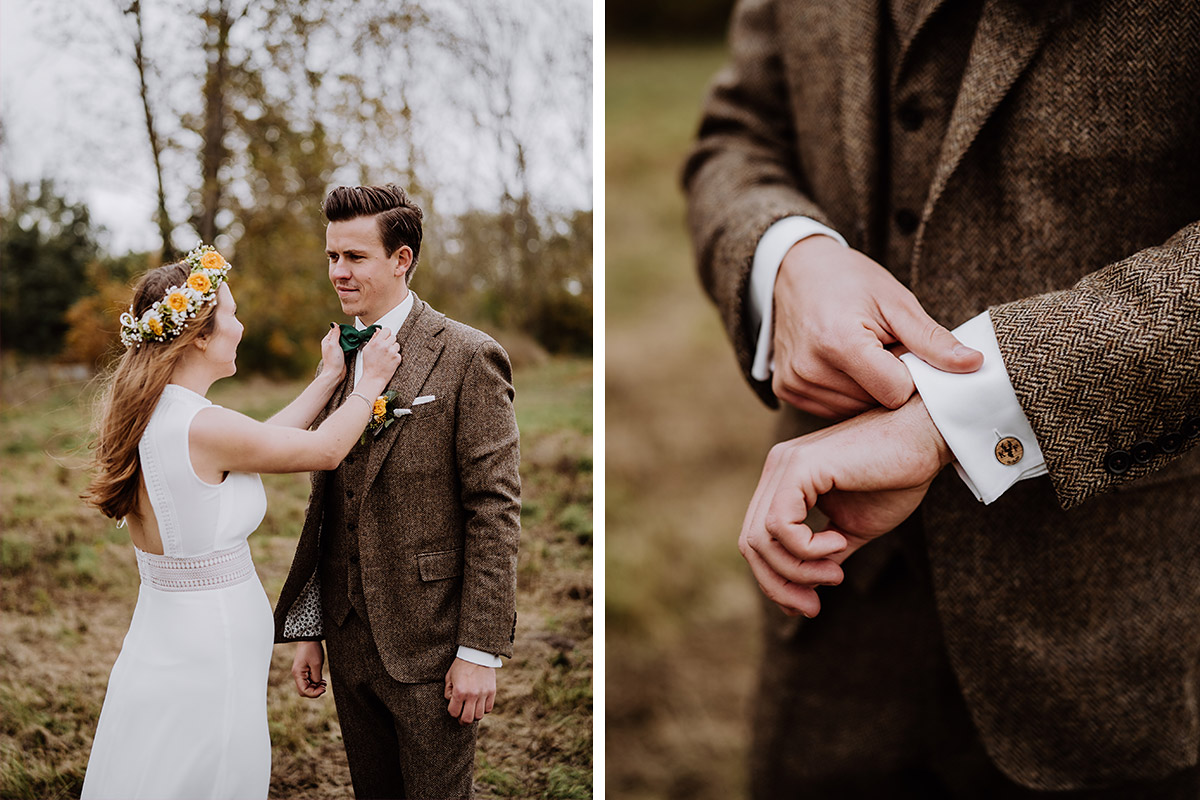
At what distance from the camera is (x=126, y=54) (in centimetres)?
142

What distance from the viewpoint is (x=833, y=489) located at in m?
1.15

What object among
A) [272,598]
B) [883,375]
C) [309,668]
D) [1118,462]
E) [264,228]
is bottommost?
[309,668]

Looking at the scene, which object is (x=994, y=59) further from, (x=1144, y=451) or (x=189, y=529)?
(x=189, y=529)

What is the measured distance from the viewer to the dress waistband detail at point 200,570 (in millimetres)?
1199

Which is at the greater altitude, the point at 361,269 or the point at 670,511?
the point at 361,269

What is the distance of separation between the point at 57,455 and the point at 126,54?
29.7 inches

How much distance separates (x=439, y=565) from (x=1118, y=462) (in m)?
1.02

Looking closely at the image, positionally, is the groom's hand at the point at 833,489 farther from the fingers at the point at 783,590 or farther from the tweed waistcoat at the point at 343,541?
the tweed waistcoat at the point at 343,541

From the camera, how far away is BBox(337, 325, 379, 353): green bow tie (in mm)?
1294

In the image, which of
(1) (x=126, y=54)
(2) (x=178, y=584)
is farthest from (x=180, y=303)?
(1) (x=126, y=54)

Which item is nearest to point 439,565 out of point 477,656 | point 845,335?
point 477,656

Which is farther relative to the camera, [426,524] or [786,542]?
[426,524]

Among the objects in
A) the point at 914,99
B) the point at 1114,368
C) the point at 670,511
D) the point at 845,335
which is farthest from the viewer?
the point at 670,511

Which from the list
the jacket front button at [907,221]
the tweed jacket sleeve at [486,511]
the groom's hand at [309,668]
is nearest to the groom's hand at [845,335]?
the jacket front button at [907,221]
